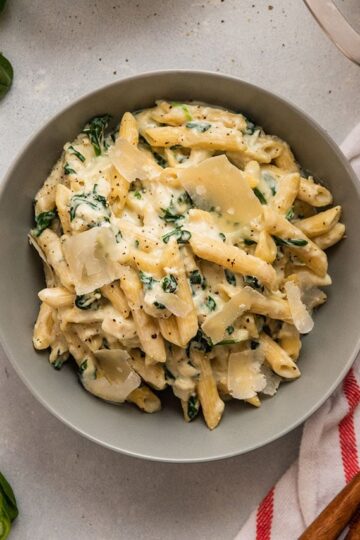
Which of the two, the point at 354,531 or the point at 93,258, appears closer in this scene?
the point at 93,258

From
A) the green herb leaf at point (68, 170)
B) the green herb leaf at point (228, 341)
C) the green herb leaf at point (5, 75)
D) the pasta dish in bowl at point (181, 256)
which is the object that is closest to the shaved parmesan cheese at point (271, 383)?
the pasta dish in bowl at point (181, 256)

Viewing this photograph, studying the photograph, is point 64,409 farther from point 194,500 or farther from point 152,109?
point 152,109

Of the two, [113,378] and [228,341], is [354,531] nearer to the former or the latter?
[228,341]

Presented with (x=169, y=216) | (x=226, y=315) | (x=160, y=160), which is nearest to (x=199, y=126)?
(x=160, y=160)

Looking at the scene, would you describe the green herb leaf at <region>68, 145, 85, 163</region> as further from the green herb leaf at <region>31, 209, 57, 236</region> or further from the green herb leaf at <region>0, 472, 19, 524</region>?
the green herb leaf at <region>0, 472, 19, 524</region>

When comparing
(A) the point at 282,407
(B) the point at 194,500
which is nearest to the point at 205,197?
(A) the point at 282,407

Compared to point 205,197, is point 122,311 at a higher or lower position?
lower
